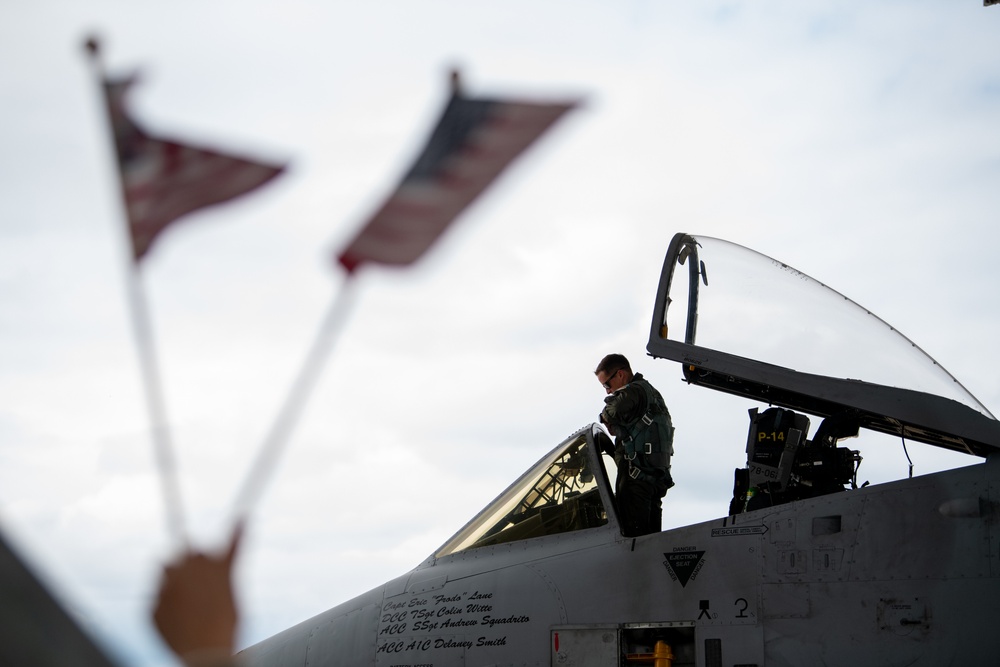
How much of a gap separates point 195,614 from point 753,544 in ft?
14.9

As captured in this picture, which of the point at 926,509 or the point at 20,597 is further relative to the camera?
the point at 926,509

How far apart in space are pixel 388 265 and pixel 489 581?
13.9ft

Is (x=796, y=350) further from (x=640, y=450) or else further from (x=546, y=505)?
(x=546, y=505)

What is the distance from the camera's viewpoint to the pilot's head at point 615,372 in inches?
289

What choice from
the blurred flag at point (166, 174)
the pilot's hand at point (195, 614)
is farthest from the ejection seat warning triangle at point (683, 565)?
the pilot's hand at point (195, 614)

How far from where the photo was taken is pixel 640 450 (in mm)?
6887

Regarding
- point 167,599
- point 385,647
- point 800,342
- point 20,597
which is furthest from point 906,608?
point 20,597

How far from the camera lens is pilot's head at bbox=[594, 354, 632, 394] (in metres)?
7.34

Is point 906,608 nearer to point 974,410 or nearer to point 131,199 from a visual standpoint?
point 974,410

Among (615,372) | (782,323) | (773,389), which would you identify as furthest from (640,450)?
(782,323)

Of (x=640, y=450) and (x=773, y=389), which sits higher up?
(x=773, y=389)

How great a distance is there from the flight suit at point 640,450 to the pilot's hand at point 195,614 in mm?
4839

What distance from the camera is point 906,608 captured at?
540cm

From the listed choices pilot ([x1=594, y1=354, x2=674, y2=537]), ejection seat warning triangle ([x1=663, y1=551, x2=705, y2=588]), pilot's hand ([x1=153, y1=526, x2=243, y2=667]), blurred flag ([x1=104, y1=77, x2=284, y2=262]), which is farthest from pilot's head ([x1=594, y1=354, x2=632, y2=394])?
pilot's hand ([x1=153, y1=526, x2=243, y2=667])
